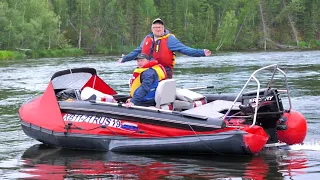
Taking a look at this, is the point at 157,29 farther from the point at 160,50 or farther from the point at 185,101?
the point at 185,101

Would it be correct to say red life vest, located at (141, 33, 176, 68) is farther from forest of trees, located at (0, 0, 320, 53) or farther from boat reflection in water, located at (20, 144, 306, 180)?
forest of trees, located at (0, 0, 320, 53)

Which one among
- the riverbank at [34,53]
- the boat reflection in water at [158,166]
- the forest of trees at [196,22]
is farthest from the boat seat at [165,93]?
the forest of trees at [196,22]

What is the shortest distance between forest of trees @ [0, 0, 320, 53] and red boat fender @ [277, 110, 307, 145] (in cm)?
5724

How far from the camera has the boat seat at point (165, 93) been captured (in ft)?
28.1

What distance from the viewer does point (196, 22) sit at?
7925cm

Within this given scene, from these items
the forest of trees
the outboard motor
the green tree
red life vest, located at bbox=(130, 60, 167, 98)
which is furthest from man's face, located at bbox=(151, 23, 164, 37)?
the green tree

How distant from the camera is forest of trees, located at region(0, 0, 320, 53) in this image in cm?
7169

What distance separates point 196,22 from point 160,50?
70457 mm

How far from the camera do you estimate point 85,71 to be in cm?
1006

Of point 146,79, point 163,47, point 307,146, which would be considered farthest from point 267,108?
point 163,47

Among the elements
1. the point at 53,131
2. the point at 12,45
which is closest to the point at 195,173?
the point at 53,131

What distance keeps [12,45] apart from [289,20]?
4372cm

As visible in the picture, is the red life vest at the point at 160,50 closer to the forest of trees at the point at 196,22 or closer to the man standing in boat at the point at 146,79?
the man standing in boat at the point at 146,79

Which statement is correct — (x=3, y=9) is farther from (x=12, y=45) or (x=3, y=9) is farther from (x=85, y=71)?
(x=85, y=71)
